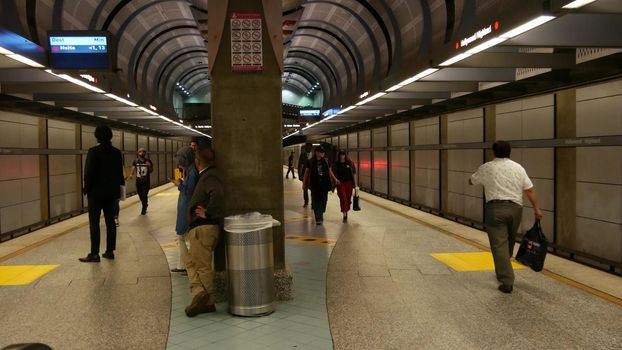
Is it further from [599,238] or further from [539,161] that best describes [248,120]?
[539,161]

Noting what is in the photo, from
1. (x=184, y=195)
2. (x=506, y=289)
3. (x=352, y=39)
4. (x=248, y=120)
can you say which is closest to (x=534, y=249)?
(x=506, y=289)

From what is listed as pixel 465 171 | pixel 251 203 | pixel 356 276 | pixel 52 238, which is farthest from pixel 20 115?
pixel 465 171

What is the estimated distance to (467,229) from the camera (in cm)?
1070

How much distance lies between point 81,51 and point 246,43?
3.40 m

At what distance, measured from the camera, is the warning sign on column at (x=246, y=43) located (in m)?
5.63

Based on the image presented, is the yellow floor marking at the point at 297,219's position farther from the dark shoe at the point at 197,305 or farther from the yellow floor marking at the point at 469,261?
the dark shoe at the point at 197,305

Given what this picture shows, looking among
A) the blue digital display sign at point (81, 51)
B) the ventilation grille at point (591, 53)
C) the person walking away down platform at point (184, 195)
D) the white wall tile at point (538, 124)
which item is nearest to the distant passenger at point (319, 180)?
the white wall tile at point (538, 124)

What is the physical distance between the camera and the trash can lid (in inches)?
200

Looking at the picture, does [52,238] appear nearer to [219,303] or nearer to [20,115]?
[20,115]

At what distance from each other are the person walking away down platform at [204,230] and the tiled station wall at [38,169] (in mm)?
5607

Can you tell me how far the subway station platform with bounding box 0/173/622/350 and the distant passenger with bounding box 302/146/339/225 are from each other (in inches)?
100

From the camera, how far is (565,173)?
7.57m

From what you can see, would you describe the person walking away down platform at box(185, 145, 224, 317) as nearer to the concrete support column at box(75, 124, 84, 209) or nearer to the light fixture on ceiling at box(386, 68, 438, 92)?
the light fixture on ceiling at box(386, 68, 438, 92)

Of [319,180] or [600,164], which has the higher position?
[600,164]
